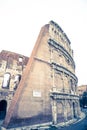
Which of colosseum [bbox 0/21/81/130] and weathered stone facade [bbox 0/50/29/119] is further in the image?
weathered stone facade [bbox 0/50/29/119]

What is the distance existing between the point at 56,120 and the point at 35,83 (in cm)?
476

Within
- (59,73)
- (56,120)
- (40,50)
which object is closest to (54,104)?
(56,120)

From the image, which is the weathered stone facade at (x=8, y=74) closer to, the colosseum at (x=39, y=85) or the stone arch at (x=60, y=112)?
the colosseum at (x=39, y=85)

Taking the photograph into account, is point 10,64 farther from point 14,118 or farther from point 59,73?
point 14,118

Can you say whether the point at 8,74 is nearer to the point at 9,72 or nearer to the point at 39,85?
the point at 9,72

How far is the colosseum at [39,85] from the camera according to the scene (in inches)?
461

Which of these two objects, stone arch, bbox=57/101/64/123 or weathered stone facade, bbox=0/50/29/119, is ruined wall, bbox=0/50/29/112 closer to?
weathered stone facade, bbox=0/50/29/119

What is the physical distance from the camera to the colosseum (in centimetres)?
1172

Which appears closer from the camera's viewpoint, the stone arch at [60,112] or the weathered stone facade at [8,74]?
the stone arch at [60,112]

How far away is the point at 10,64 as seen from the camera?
64.6 feet

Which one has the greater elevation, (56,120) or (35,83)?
(35,83)

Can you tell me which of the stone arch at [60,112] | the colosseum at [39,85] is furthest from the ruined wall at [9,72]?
the stone arch at [60,112]

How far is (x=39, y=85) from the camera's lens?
14.1m

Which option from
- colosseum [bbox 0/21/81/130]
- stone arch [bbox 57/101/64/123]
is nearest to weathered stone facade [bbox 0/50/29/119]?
colosseum [bbox 0/21/81/130]
